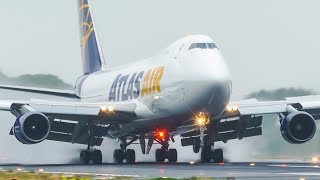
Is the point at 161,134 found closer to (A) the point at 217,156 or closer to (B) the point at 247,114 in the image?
(A) the point at 217,156

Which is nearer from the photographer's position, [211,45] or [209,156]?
[211,45]

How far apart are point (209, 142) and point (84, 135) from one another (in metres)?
6.17

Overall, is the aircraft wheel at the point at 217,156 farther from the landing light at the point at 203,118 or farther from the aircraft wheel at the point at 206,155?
the landing light at the point at 203,118

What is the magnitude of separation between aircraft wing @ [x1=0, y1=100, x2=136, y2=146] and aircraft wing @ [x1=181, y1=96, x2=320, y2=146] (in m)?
3.16

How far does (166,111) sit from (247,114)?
3.33 m

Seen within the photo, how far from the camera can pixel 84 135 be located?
154ft

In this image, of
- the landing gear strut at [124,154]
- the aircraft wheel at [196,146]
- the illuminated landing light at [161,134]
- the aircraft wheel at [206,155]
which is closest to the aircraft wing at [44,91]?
the landing gear strut at [124,154]

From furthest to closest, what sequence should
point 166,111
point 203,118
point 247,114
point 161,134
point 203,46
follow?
point 161,134
point 247,114
point 166,111
point 203,46
point 203,118

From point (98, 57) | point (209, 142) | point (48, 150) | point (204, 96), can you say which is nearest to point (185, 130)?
point (209, 142)

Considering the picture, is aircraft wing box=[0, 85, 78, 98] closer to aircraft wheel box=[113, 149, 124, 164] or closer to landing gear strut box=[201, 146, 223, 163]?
aircraft wheel box=[113, 149, 124, 164]

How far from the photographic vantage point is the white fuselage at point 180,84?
40.2 m

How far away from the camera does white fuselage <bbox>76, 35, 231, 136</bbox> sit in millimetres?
40188

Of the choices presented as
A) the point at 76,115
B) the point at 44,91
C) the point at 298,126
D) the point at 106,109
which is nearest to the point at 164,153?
the point at 106,109

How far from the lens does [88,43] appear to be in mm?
58656
